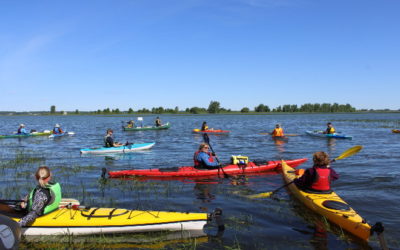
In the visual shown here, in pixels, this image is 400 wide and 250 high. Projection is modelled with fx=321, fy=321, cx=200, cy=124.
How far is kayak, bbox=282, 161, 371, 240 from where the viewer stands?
561 cm

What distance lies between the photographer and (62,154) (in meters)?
17.0

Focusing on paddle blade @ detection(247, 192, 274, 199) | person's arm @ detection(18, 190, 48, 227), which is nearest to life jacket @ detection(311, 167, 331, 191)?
paddle blade @ detection(247, 192, 274, 199)

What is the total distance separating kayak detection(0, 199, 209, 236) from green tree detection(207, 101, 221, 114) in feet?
387

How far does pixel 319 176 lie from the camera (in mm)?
6988

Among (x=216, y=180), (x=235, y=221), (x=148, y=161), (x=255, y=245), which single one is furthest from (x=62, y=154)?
(x=255, y=245)

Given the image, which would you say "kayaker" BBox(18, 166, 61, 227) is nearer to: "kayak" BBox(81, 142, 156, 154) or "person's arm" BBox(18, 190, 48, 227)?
"person's arm" BBox(18, 190, 48, 227)

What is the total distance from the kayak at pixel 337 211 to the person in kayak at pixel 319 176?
0.45ft

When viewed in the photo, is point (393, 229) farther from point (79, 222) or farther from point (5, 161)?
point (5, 161)

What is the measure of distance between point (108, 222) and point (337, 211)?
14.2 feet

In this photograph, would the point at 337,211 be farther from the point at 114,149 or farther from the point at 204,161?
the point at 114,149

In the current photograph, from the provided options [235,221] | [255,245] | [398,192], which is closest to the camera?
[255,245]

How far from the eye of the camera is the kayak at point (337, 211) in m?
5.61

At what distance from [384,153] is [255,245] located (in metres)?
13.9

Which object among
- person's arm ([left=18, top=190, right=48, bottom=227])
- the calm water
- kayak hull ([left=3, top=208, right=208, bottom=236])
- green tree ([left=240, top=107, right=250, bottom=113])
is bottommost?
the calm water
